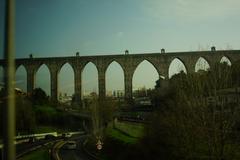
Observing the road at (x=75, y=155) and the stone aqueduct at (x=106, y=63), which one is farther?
the stone aqueduct at (x=106, y=63)

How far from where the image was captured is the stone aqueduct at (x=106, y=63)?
200ft

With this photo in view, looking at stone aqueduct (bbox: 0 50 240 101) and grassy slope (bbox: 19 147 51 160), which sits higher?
stone aqueduct (bbox: 0 50 240 101)

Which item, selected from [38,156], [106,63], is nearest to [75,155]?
[38,156]

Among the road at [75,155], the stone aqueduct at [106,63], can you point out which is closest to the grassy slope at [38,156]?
the road at [75,155]

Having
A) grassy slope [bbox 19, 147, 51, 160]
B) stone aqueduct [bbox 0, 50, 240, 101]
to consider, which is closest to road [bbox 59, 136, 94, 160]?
grassy slope [bbox 19, 147, 51, 160]

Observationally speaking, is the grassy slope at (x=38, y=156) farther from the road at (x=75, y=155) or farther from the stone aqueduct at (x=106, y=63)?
the stone aqueduct at (x=106, y=63)

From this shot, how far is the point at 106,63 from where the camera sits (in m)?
63.1

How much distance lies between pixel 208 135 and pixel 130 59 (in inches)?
2040

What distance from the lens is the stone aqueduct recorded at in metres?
60.9

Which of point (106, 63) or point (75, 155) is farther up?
point (106, 63)

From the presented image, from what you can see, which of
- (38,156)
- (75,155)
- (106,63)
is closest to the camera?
(38,156)

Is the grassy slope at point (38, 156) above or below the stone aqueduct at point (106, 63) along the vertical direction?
below

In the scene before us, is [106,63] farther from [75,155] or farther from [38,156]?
[38,156]

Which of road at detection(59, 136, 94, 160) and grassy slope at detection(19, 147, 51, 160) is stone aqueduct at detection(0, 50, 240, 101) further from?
grassy slope at detection(19, 147, 51, 160)
